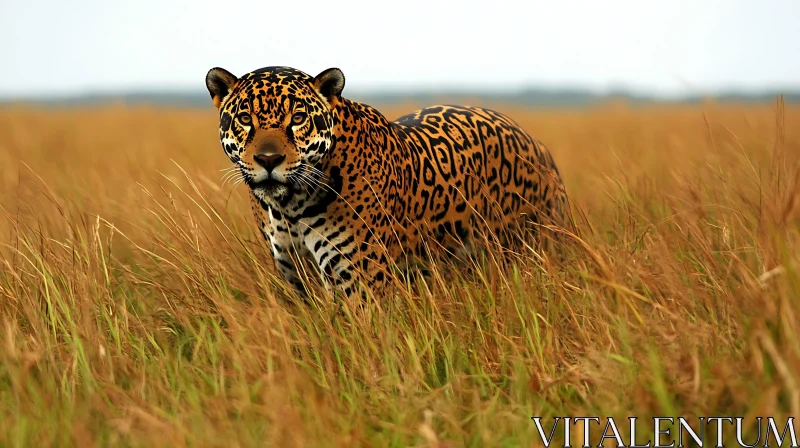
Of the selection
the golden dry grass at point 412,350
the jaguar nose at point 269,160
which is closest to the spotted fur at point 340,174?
the jaguar nose at point 269,160

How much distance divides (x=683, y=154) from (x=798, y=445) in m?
7.76

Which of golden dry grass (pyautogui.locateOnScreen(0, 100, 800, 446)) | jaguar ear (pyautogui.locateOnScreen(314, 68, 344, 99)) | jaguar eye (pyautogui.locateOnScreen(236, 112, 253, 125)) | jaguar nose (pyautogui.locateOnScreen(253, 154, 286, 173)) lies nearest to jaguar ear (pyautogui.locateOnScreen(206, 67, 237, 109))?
jaguar eye (pyautogui.locateOnScreen(236, 112, 253, 125))

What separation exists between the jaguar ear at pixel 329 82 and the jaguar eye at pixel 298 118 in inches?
8.5

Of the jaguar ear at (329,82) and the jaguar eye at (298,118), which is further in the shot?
the jaguar ear at (329,82)

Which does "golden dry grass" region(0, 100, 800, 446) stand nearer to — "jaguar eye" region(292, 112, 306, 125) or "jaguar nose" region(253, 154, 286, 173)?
"jaguar nose" region(253, 154, 286, 173)

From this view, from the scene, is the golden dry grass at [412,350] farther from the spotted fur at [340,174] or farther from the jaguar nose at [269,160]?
the jaguar nose at [269,160]

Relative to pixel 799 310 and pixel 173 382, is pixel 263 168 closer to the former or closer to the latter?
pixel 173 382

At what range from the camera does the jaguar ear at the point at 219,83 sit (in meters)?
4.12

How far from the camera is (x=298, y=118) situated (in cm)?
396

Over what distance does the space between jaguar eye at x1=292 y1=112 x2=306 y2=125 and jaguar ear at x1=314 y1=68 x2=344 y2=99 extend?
0.71ft

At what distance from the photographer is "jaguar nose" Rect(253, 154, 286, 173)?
12.4 feet

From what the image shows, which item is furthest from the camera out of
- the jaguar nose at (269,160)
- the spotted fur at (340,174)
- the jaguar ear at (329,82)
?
the jaguar ear at (329,82)

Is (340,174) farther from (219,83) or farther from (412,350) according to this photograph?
(412,350)

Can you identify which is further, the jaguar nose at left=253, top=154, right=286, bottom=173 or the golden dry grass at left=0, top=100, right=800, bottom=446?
the jaguar nose at left=253, top=154, right=286, bottom=173
